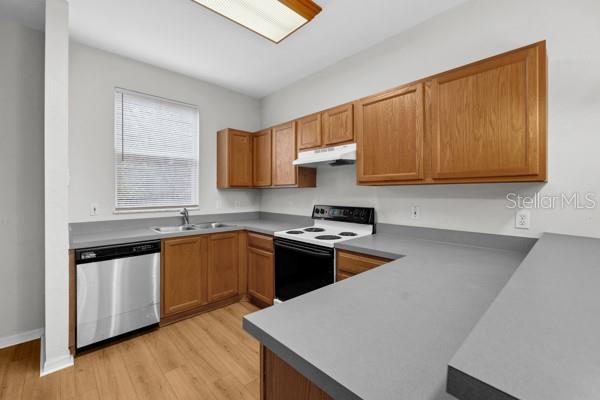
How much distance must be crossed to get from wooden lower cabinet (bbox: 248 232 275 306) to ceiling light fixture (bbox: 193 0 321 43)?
74.0 inches

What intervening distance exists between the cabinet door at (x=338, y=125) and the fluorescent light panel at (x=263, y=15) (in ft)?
2.53

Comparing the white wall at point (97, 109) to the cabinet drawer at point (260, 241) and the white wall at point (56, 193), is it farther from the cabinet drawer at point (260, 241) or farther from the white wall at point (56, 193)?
the cabinet drawer at point (260, 241)

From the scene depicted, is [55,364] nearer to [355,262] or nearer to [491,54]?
[355,262]

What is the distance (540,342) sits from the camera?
1.45 feet

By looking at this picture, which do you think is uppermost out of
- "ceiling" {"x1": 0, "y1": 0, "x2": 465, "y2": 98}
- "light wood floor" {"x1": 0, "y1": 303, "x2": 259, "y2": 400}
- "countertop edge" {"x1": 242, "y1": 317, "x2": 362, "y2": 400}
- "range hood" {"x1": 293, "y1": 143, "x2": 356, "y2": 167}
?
"ceiling" {"x1": 0, "y1": 0, "x2": 465, "y2": 98}

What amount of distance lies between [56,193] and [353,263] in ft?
7.35

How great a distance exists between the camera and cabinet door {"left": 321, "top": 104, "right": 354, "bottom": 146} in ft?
7.76

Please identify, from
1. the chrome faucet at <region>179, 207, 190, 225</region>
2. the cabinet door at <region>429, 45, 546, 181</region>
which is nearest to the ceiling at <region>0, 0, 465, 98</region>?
the cabinet door at <region>429, 45, 546, 181</region>

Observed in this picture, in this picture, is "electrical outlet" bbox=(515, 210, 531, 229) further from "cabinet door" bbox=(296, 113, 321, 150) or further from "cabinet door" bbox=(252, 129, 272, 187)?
"cabinet door" bbox=(252, 129, 272, 187)

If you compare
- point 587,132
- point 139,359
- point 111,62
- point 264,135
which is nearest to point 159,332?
point 139,359

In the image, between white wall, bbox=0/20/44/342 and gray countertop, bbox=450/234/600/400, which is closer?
gray countertop, bbox=450/234/600/400

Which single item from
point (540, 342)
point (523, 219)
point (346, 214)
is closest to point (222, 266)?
point (346, 214)

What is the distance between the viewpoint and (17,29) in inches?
87.3

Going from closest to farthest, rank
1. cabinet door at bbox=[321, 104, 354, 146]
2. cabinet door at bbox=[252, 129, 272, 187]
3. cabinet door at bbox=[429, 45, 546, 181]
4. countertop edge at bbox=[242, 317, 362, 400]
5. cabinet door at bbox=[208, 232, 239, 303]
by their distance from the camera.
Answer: countertop edge at bbox=[242, 317, 362, 400] < cabinet door at bbox=[429, 45, 546, 181] < cabinet door at bbox=[321, 104, 354, 146] < cabinet door at bbox=[208, 232, 239, 303] < cabinet door at bbox=[252, 129, 272, 187]
